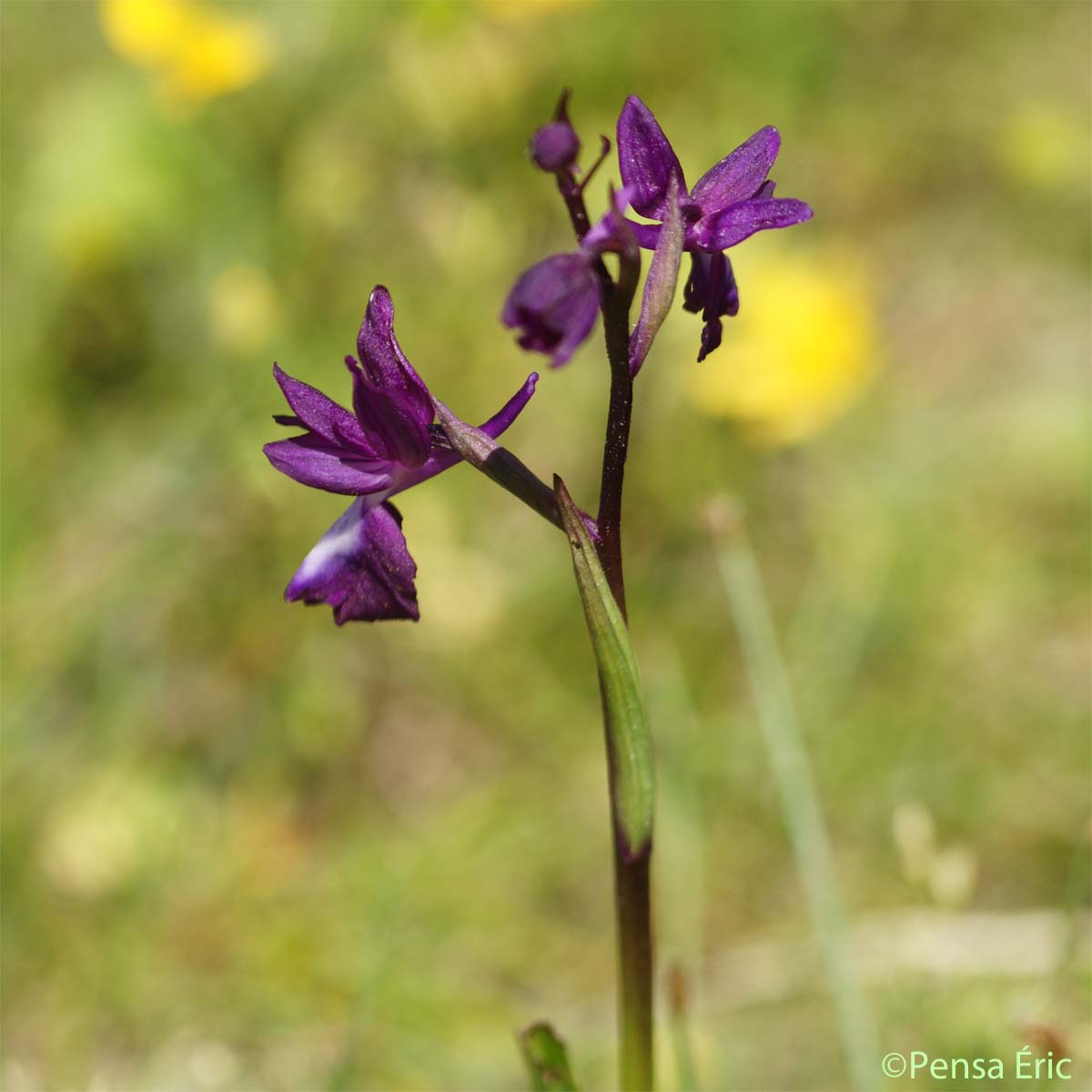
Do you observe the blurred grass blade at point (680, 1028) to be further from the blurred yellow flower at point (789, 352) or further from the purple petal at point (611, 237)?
the blurred yellow flower at point (789, 352)

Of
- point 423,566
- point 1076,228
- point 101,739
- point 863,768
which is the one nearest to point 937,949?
point 863,768

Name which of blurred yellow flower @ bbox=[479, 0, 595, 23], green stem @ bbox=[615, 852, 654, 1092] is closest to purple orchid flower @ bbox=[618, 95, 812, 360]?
green stem @ bbox=[615, 852, 654, 1092]

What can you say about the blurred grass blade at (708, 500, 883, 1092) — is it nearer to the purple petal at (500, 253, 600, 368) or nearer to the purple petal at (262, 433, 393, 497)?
the purple petal at (262, 433, 393, 497)

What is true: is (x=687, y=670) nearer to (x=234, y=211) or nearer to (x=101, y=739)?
(x=101, y=739)

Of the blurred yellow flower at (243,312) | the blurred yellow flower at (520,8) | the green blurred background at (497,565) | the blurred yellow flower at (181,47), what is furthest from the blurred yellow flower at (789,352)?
the blurred yellow flower at (181,47)

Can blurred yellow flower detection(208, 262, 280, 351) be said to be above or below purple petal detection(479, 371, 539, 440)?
above

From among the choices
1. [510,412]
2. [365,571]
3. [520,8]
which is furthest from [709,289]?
[520,8]

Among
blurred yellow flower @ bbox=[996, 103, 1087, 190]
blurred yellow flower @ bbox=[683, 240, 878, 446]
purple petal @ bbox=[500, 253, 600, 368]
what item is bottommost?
purple petal @ bbox=[500, 253, 600, 368]

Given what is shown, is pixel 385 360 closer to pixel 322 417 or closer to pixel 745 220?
pixel 322 417
